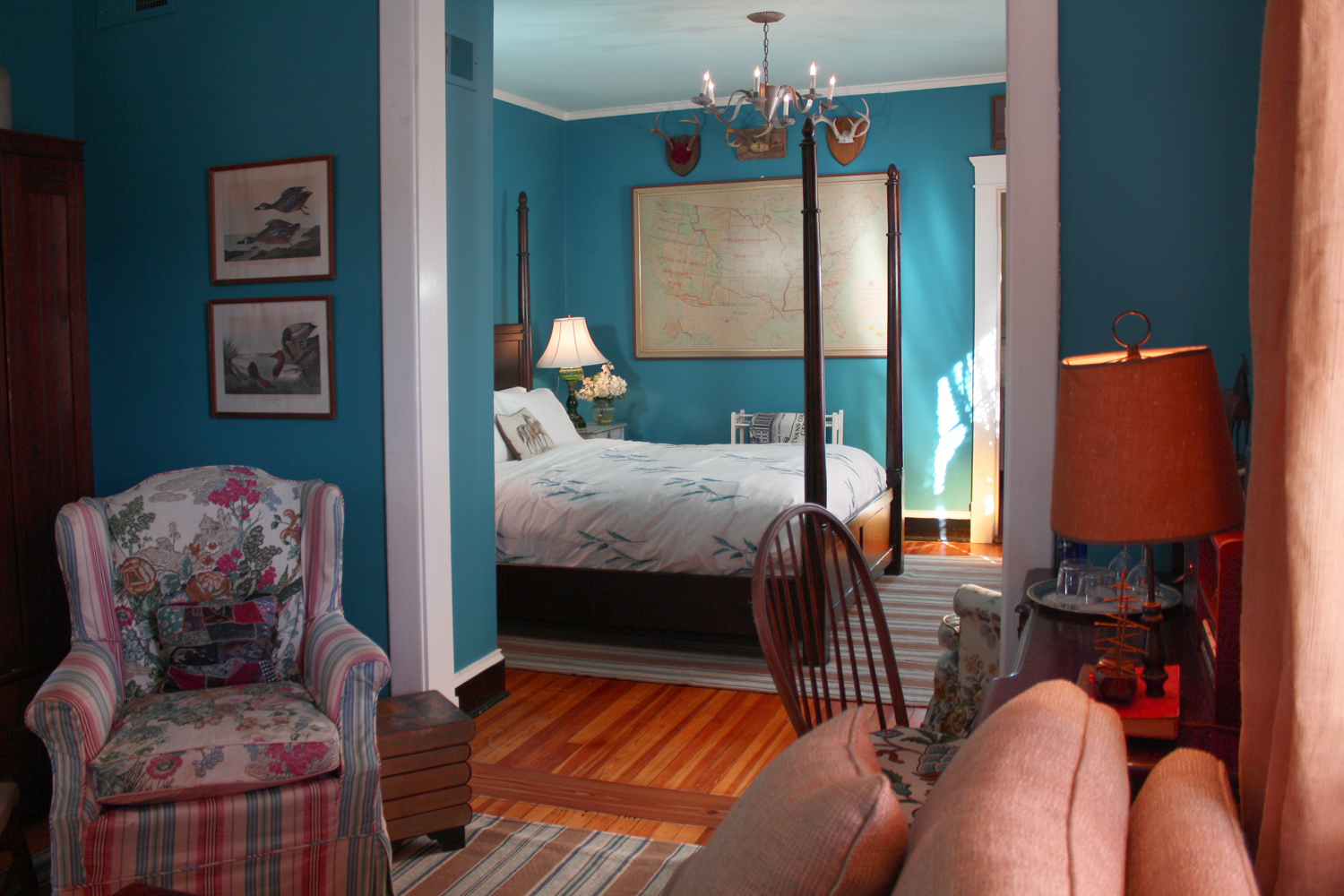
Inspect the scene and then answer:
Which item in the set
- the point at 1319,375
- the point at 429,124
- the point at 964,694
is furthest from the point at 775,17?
the point at 1319,375

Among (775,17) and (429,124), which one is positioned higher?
(775,17)

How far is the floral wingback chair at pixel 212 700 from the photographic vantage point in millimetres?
1972

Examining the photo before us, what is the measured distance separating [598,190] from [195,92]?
3.92 meters

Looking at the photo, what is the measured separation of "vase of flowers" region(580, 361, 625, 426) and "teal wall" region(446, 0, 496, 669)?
117 inches

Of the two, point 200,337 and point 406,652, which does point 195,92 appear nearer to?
point 200,337

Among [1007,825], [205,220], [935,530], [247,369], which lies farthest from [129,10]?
[935,530]

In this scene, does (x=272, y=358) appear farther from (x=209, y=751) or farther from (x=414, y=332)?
(x=209, y=751)

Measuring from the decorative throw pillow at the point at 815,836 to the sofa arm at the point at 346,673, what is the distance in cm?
138

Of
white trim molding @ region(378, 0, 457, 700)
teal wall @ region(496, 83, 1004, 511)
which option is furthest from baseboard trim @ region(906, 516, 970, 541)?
white trim molding @ region(378, 0, 457, 700)

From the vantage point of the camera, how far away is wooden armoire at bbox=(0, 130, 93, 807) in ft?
8.73

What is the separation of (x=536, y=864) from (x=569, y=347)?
166 inches

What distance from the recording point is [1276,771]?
0.89 m

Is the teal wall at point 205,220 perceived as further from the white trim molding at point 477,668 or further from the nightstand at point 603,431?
the nightstand at point 603,431

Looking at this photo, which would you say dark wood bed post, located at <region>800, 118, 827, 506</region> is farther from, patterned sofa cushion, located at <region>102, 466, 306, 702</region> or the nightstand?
the nightstand
